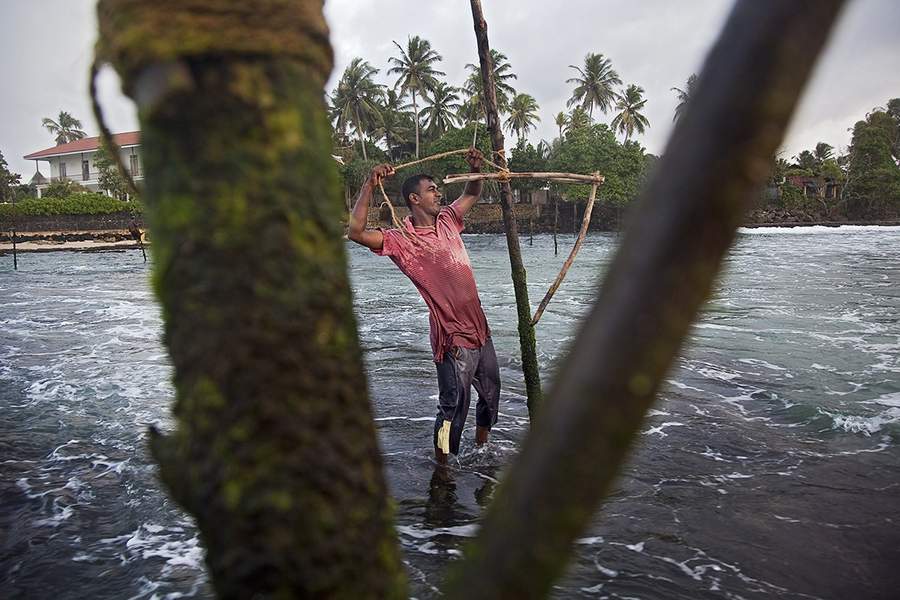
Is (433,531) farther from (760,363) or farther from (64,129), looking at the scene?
(64,129)

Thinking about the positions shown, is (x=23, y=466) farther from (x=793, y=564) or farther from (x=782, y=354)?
(x=782, y=354)

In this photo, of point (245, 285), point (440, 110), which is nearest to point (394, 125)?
point (440, 110)

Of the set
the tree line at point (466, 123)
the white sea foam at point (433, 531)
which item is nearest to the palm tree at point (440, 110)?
the tree line at point (466, 123)

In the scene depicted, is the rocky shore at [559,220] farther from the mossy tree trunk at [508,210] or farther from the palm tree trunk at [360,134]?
the mossy tree trunk at [508,210]

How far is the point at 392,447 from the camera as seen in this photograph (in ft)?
20.1

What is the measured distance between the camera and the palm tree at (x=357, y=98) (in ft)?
181

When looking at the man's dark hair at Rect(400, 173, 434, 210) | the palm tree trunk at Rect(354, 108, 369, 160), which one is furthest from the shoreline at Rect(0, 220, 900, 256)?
the man's dark hair at Rect(400, 173, 434, 210)

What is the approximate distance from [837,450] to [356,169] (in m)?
46.9

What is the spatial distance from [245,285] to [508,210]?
4.50 m

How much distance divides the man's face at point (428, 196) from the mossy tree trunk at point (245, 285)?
164 inches

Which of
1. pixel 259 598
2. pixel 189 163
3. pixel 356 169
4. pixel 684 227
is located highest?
pixel 356 169

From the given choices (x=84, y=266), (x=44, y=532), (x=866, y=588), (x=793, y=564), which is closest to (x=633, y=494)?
(x=793, y=564)

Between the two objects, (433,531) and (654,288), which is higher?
(654,288)

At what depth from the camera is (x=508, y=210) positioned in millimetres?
5293
